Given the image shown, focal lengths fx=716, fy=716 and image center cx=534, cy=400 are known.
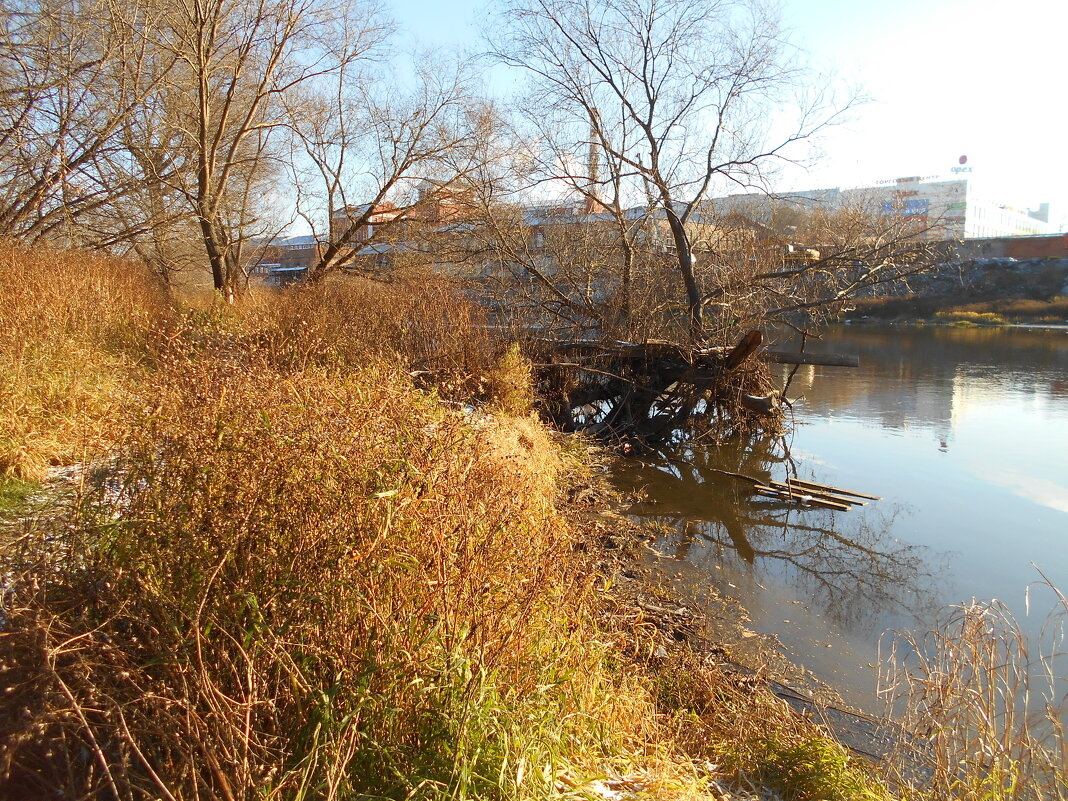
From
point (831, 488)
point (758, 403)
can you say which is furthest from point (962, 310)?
point (831, 488)

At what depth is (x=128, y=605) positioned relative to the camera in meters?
2.76

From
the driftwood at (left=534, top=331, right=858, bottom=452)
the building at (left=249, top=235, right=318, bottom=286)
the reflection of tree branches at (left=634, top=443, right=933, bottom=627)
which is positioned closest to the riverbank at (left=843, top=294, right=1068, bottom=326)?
the building at (left=249, top=235, right=318, bottom=286)

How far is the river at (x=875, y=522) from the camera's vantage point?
22.2 ft

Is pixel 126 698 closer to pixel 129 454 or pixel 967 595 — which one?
pixel 129 454

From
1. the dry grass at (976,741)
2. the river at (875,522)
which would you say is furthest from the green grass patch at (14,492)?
the river at (875,522)

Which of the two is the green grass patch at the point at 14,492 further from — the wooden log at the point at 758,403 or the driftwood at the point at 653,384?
the wooden log at the point at 758,403

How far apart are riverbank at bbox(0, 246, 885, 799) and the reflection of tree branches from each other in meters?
3.03

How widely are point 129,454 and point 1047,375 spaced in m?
26.4

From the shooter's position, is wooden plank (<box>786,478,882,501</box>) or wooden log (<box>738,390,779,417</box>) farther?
wooden log (<box>738,390,779,417</box>)

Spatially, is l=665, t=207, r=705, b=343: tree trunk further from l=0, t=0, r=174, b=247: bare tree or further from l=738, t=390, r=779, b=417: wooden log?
l=0, t=0, r=174, b=247: bare tree

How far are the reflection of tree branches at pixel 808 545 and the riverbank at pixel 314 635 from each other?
303 cm

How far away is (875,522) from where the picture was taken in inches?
369

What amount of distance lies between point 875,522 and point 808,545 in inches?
53.8

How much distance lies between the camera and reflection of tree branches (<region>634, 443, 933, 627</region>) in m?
7.20
